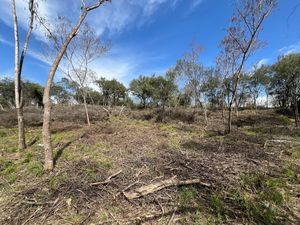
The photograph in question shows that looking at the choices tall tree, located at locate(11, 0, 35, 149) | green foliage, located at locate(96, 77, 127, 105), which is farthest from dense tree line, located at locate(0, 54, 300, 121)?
tall tree, located at locate(11, 0, 35, 149)

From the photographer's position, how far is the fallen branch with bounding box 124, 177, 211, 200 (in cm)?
312

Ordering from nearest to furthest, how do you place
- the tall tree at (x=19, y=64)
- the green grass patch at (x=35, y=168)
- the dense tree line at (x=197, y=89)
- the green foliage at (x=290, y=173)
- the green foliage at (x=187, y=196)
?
the green foliage at (x=187, y=196)
the green foliage at (x=290, y=173)
the green grass patch at (x=35, y=168)
the tall tree at (x=19, y=64)
the dense tree line at (x=197, y=89)

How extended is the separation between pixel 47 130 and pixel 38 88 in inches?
1495

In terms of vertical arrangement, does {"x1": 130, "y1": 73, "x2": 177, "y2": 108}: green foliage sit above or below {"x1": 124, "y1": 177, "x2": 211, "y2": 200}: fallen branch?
above

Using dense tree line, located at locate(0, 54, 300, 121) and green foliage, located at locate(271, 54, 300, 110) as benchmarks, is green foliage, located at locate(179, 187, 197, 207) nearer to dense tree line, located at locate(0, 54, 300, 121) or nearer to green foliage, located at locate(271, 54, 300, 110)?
dense tree line, located at locate(0, 54, 300, 121)

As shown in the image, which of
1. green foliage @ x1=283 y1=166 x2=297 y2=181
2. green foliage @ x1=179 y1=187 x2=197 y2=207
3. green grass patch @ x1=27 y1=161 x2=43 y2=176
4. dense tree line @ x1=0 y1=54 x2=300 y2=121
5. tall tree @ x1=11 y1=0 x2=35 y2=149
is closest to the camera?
green foliage @ x1=179 y1=187 x2=197 y2=207

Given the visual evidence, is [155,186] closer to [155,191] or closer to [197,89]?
[155,191]

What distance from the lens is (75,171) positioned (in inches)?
162

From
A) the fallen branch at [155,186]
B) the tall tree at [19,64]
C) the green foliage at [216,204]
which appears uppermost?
the tall tree at [19,64]

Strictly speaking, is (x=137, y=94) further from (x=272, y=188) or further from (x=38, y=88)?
(x=272, y=188)

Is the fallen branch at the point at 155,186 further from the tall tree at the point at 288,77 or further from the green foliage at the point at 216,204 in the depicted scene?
the tall tree at the point at 288,77

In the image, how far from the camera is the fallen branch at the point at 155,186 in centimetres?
312

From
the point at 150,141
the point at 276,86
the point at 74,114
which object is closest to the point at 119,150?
the point at 150,141

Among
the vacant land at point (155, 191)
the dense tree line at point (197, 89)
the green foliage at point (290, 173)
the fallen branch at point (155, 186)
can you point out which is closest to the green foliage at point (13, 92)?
the dense tree line at point (197, 89)
